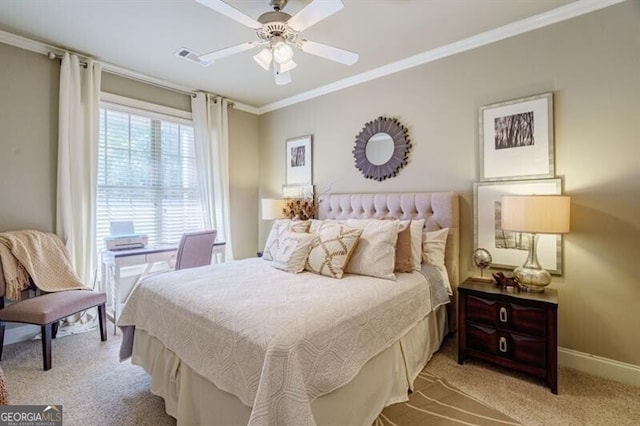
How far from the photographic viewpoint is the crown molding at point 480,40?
2.23 metres

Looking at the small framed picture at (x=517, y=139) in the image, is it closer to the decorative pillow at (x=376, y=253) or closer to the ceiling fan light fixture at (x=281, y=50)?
the decorative pillow at (x=376, y=253)

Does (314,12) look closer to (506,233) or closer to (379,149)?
(379,149)

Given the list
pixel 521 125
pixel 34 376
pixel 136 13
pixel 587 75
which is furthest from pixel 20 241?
pixel 587 75

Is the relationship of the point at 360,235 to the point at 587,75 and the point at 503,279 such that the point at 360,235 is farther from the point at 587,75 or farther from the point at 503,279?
the point at 587,75

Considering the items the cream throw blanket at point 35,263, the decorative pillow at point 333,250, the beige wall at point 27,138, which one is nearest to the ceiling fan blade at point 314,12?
the decorative pillow at point 333,250

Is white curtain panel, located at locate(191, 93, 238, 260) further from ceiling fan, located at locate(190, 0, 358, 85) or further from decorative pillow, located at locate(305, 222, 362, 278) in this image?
decorative pillow, located at locate(305, 222, 362, 278)

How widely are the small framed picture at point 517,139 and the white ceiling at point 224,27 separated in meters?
0.70

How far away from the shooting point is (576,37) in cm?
227

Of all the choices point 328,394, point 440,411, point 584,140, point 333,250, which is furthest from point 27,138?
point 584,140

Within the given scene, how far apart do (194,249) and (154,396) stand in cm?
142

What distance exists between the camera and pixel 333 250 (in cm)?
228

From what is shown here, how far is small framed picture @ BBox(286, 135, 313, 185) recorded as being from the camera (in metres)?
4.11

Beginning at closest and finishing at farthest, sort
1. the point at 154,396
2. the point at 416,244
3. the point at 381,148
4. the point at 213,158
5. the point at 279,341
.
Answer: the point at 279,341, the point at 154,396, the point at 416,244, the point at 381,148, the point at 213,158

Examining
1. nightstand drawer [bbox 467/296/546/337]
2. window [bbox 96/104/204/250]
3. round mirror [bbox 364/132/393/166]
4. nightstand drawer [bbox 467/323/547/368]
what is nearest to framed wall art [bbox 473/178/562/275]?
nightstand drawer [bbox 467/296/546/337]
